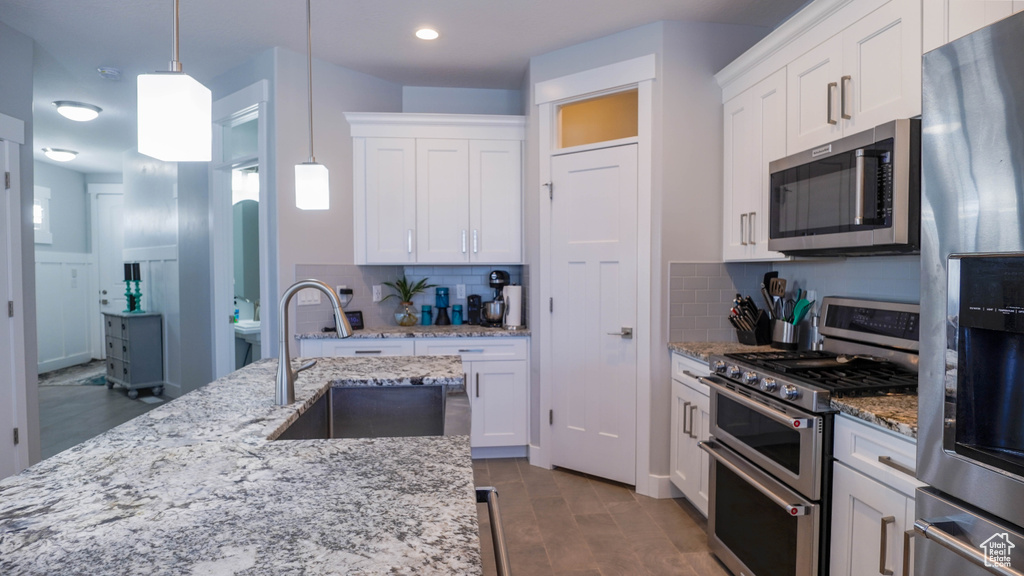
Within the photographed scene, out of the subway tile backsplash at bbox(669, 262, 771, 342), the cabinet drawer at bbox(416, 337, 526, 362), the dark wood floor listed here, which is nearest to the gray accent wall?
the cabinet drawer at bbox(416, 337, 526, 362)

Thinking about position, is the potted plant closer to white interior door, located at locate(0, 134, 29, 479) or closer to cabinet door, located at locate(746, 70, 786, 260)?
white interior door, located at locate(0, 134, 29, 479)

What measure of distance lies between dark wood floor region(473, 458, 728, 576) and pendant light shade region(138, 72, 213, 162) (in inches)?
79.4

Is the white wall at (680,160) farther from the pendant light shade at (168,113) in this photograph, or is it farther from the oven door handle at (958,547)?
the pendant light shade at (168,113)

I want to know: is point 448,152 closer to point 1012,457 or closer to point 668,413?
point 668,413

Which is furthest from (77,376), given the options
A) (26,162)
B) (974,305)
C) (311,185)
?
(974,305)

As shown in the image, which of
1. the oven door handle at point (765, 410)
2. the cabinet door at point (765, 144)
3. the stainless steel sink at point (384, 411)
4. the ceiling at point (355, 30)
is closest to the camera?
the oven door handle at point (765, 410)

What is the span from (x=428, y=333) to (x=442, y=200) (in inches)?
37.6

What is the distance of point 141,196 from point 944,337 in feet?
23.0

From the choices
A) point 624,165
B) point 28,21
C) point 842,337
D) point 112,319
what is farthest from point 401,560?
point 112,319

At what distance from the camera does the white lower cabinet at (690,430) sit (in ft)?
8.26

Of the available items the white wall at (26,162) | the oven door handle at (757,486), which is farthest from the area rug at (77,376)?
the oven door handle at (757,486)

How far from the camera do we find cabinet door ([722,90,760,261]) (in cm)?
263

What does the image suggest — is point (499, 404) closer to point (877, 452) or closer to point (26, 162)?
point (877, 452)

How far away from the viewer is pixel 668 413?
9.70 ft
